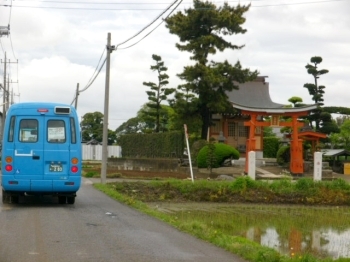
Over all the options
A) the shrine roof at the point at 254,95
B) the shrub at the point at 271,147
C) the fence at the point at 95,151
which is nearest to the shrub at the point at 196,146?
the shrine roof at the point at 254,95

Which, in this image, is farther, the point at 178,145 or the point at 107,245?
the point at 178,145

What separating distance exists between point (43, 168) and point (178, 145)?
1185 inches

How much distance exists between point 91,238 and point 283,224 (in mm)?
6810

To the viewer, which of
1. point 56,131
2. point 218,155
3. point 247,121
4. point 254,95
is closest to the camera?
point 56,131

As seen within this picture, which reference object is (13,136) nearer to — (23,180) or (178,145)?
(23,180)

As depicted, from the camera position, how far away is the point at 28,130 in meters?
17.8

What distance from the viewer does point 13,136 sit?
17.7m

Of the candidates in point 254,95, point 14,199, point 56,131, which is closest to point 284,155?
point 254,95

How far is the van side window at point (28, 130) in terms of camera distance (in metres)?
17.8

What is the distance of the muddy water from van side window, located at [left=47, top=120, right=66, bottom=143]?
3.91m

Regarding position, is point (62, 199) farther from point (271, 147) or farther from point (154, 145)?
point (271, 147)

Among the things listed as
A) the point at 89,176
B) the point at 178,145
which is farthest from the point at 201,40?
the point at 89,176

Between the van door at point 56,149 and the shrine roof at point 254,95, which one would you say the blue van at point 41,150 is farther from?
the shrine roof at point 254,95

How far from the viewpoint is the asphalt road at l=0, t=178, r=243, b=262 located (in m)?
10.1
